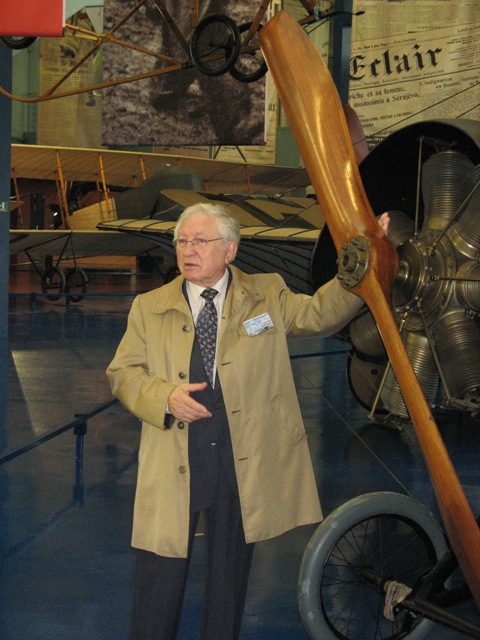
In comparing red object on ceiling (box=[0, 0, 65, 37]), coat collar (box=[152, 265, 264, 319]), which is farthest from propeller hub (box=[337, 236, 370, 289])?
red object on ceiling (box=[0, 0, 65, 37])

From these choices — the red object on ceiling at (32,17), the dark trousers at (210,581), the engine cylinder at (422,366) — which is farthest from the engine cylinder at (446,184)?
the red object on ceiling at (32,17)

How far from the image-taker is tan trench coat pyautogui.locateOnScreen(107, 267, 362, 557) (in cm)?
282

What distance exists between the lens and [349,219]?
10.1 feet

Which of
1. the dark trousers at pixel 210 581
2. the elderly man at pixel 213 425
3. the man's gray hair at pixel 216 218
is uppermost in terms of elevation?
the man's gray hair at pixel 216 218

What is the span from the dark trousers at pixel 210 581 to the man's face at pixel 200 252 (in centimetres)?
69

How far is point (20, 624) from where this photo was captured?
341 centimetres

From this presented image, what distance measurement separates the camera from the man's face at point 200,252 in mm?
2943

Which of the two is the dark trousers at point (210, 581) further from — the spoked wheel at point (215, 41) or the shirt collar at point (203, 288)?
the spoked wheel at point (215, 41)

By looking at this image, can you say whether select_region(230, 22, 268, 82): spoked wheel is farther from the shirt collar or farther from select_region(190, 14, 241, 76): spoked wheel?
the shirt collar

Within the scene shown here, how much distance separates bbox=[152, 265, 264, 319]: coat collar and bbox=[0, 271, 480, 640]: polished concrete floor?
1.33 metres

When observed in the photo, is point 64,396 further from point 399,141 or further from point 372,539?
point 399,141

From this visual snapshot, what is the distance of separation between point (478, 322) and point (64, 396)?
16.4 ft

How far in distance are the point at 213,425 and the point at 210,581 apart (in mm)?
518

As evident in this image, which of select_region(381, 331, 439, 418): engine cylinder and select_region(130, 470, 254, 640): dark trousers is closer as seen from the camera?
select_region(130, 470, 254, 640): dark trousers
